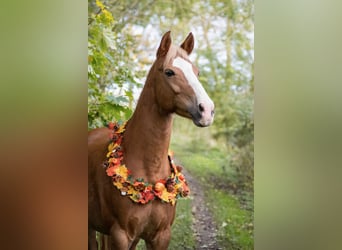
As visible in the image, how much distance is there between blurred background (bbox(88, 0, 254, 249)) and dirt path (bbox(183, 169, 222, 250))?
2 centimetres

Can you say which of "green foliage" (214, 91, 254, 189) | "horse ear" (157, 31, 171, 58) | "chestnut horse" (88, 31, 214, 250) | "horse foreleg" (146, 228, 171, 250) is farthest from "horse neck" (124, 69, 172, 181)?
"green foliage" (214, 91, 254, 189)

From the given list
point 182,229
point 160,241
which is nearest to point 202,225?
point 182,229

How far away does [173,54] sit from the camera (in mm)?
1657

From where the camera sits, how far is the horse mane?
1648 millimetres

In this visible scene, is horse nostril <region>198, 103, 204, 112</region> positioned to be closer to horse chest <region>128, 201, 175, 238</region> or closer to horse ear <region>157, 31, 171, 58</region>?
horse ear <region>157, 31, 171, 58</region>

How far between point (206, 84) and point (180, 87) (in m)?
0.36

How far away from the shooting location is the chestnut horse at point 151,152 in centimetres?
161

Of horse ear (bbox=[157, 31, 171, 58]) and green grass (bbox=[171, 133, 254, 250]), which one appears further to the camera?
green grass (bbox=[171, 133, 254, 250])
